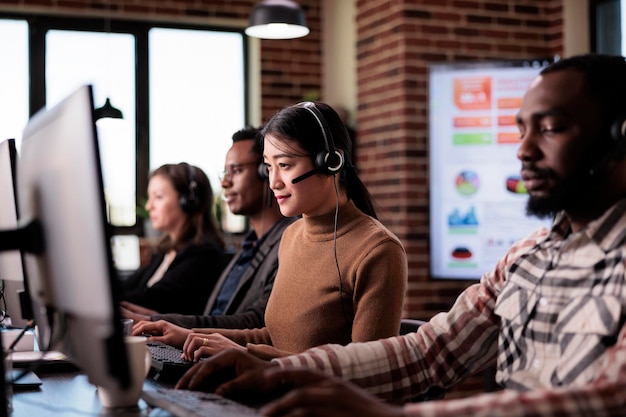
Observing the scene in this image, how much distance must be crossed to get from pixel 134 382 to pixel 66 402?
0.55ft

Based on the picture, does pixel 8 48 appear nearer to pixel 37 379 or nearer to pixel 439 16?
pixel 439 16

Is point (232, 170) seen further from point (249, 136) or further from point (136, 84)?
point (136, 84)

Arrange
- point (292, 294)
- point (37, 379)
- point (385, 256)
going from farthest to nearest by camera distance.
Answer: point (292, 294) < point (385, 256) < point (37, 379)

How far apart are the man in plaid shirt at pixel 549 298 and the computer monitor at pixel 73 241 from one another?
258 millimetres

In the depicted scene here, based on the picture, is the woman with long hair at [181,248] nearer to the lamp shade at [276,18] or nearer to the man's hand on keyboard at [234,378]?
the lamp shade at [276,18]

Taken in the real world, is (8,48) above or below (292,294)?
above

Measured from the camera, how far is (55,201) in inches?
43.8

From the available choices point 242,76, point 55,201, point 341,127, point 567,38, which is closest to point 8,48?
point 242,76

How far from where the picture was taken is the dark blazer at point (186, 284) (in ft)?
11.2

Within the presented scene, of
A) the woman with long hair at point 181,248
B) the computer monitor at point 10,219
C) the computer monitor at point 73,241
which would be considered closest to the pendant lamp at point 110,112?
the woman with long hair at point 181,248

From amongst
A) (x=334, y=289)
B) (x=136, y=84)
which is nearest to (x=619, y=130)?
(x=334, y=289)

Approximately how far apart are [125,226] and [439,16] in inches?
89.6

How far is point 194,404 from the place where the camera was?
1350 mm

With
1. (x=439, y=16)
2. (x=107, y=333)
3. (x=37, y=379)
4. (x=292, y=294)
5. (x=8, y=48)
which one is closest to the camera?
(x=107, y=333)
